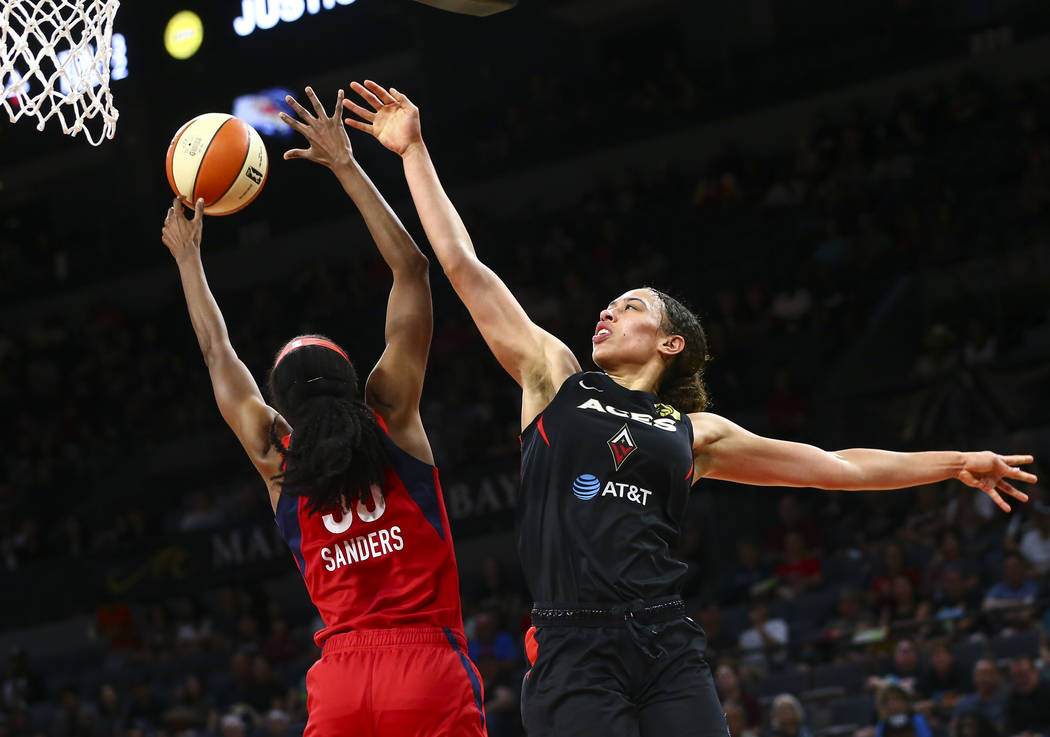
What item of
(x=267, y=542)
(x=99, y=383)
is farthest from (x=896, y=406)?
(x=99, y=383)

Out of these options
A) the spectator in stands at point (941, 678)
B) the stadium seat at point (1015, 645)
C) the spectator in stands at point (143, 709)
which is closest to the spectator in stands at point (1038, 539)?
the stadium seat at point (1015, 645)

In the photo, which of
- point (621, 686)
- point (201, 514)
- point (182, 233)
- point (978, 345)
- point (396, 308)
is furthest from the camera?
point (201, 514)

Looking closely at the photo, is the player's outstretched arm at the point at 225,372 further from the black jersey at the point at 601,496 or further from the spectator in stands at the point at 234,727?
the spectator in stands at the point at 234,727

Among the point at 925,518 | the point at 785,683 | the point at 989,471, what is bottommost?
the point at 785,683

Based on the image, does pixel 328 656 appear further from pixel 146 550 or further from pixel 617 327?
pixel 146 550

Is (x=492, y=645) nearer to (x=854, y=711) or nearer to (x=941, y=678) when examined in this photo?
(x=854, y=711)

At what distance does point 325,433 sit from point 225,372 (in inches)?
22.2

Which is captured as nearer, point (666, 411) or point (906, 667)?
point (666, 411)

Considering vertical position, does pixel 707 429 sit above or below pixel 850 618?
above

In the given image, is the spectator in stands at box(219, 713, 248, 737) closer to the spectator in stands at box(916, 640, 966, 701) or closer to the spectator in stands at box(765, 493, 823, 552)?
the spectator in stands at box(765, 493, 823, 552)

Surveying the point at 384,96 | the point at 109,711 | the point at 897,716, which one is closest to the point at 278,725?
the point at 109,711

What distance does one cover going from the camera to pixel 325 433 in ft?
12.5

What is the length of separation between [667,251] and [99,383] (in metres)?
8.48

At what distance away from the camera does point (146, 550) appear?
595 inches
